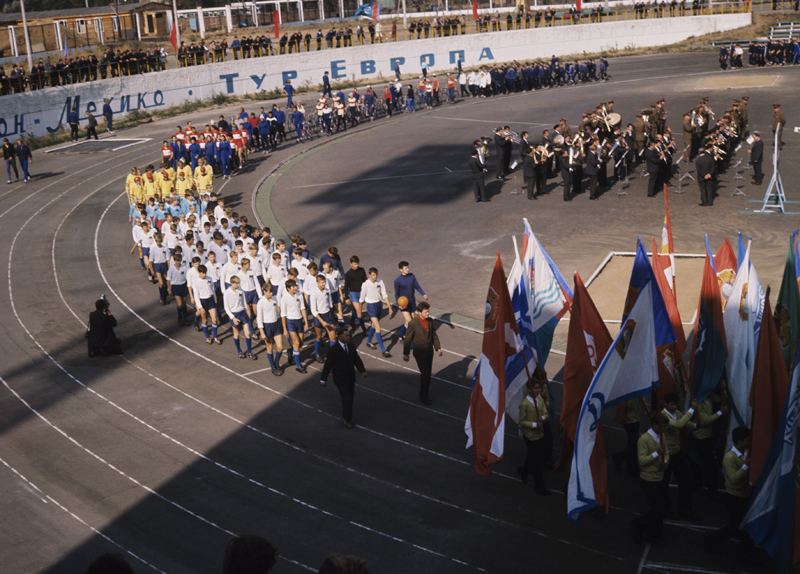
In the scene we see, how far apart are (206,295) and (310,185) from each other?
13.9 meters

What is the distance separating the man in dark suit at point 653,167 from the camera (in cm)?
2450

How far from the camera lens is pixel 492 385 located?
1049 centimetres

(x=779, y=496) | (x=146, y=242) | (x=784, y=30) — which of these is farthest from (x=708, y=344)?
(x=784, y=30)

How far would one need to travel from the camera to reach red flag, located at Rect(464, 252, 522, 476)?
10.3 metres

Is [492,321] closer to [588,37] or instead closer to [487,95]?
[487,95]

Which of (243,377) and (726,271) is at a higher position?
(726,271)

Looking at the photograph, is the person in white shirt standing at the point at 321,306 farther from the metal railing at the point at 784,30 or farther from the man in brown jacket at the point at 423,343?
the metal railing at the point at 784,30

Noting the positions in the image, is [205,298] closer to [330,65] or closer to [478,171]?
[478,171]

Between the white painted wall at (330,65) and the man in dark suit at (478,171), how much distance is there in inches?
866

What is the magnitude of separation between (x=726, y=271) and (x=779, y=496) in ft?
14.3

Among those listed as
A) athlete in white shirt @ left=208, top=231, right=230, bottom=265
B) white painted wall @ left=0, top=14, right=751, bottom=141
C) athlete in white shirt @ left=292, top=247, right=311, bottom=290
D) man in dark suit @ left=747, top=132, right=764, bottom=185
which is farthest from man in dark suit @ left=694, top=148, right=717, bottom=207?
white painted wall @ left=0, top=14, right=751, bottom=141

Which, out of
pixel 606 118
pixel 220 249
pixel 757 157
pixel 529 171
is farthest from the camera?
pixel 606 118

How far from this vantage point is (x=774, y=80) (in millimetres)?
42938

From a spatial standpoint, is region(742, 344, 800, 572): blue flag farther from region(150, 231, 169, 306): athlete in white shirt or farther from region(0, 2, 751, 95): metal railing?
region(0, 2, 751, 95): metal railing
